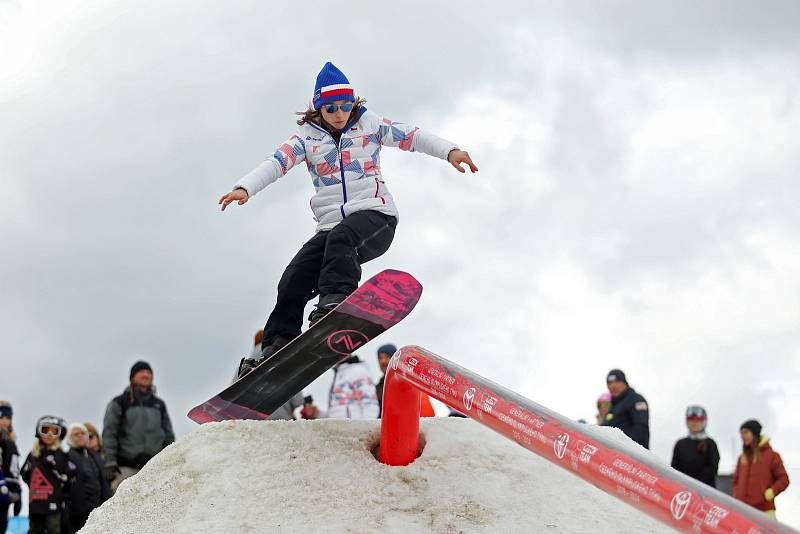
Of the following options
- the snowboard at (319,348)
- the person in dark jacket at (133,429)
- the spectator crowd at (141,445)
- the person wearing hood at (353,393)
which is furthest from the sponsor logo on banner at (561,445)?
the person in dark jacket at (133,429)

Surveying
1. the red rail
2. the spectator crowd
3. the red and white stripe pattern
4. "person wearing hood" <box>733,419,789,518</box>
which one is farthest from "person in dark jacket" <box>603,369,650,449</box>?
the red and white stripe pattern

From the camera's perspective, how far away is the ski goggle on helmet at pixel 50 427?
10000 millimetres

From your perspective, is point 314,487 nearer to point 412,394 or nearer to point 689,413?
point 412,394

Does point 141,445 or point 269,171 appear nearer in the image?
point 269,171

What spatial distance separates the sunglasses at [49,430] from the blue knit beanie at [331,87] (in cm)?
555

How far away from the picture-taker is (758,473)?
10.4 m

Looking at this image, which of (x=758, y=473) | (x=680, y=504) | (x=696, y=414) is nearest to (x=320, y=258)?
(x=680, y=504)

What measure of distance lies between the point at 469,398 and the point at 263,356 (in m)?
A: 2.27

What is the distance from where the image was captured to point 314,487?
4828 mm

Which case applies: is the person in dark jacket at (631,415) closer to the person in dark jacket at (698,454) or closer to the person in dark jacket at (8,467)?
the person in dark jacket at (698,454)

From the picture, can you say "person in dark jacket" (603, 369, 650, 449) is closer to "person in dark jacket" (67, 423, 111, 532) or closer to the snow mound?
the snow mound

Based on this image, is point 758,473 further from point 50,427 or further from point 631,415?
point 50,427

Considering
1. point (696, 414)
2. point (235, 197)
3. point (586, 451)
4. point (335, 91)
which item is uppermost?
point (335, 91)

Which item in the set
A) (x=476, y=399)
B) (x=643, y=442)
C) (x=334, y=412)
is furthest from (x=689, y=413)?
(x=476, y=399)
